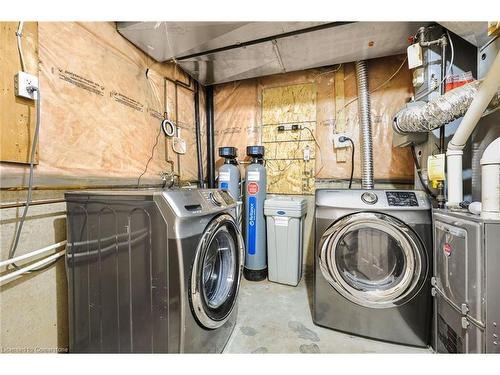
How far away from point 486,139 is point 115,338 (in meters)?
2.27

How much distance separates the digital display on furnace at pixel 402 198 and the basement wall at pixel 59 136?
1.91 meters

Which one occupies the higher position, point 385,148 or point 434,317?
point 385,148

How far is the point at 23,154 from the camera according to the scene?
1083 mm

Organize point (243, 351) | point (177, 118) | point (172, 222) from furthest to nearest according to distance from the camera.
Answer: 1. point (177, 118)
2. point (243, 351)
3. point (172, 222)

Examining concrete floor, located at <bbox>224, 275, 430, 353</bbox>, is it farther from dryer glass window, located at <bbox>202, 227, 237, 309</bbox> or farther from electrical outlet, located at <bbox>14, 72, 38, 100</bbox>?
electrical outlet, located at <bbox>14, 72, 38, 100</bbox>

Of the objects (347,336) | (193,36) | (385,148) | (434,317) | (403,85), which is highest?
(193,36)

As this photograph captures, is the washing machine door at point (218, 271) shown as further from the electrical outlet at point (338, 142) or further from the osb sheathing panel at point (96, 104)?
the electrical outlet at point (338, 142)

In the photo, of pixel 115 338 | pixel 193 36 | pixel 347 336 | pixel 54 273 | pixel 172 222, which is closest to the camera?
pixel 172 222

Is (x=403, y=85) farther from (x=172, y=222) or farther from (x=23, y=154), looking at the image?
(x=23, y=154)

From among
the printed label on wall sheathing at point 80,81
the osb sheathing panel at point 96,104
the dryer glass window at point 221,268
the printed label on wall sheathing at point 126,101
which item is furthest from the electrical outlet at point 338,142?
the printed label on wall sheathing at point 80,81

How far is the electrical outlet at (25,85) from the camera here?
41.4 inches

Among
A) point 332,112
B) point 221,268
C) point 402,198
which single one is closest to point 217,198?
point 221,268

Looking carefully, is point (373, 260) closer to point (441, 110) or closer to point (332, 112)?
point (441, 110)

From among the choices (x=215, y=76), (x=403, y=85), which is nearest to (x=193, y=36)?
(x=215, y=76)
